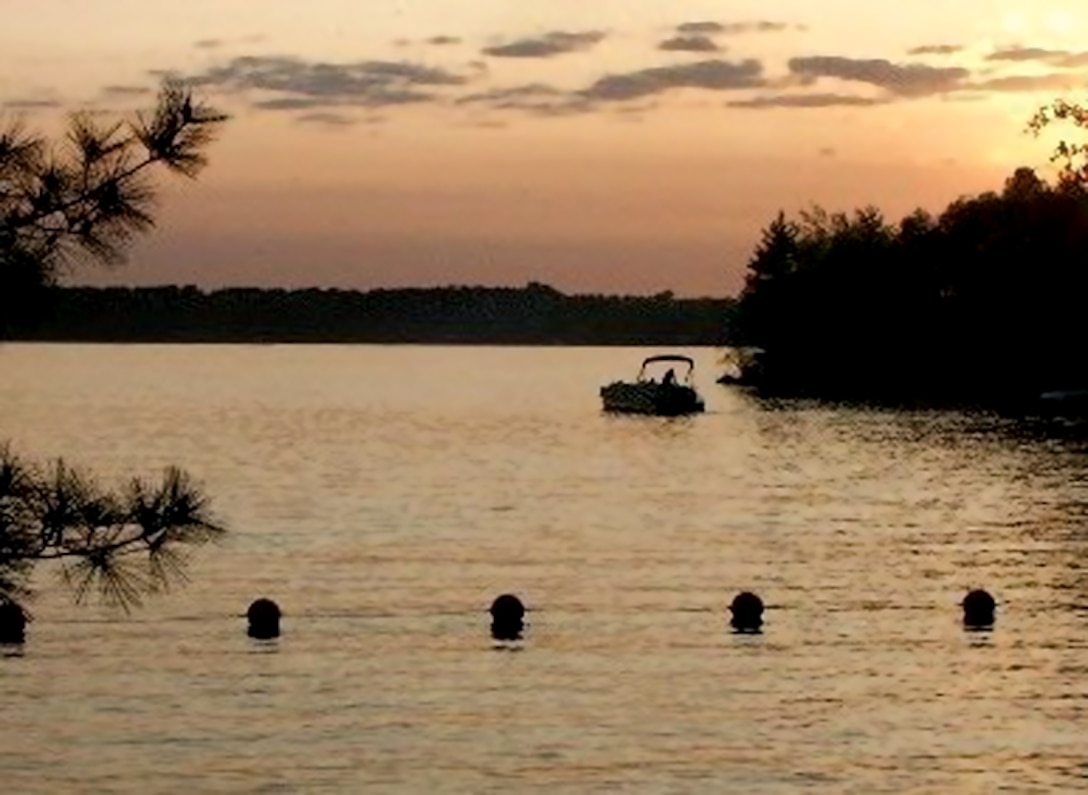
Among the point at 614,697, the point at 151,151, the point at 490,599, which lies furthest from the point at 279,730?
the point at 490,599

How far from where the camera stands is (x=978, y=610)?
50500 millimetres

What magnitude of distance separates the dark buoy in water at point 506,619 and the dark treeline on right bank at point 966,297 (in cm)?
9237

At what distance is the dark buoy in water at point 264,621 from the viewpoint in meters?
47.2

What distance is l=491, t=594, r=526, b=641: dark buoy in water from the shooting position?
4778 cm

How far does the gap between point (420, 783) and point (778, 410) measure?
16460 cm

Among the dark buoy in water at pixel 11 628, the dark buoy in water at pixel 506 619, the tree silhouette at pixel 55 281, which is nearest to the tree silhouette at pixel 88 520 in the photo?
the tree silhouette at pixel 55 281

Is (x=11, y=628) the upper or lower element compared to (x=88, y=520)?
lower

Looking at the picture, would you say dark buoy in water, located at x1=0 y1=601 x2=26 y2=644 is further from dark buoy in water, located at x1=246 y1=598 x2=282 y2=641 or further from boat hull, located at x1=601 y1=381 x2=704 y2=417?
boat hull, located at x1=601 y1=381 x2=704 y2=417

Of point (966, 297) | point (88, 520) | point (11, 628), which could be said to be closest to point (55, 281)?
point (88, 520)

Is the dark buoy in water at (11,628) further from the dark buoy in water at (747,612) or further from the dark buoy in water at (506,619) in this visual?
the dark buoy in water at (747,612)

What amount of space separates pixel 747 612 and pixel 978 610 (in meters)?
5.23

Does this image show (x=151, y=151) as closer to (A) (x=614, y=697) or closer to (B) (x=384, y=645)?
(A) (x=614, y=697)

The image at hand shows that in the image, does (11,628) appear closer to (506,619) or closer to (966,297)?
(506,619)

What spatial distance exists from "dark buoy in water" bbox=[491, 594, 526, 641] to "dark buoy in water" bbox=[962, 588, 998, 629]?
32.0 ft
